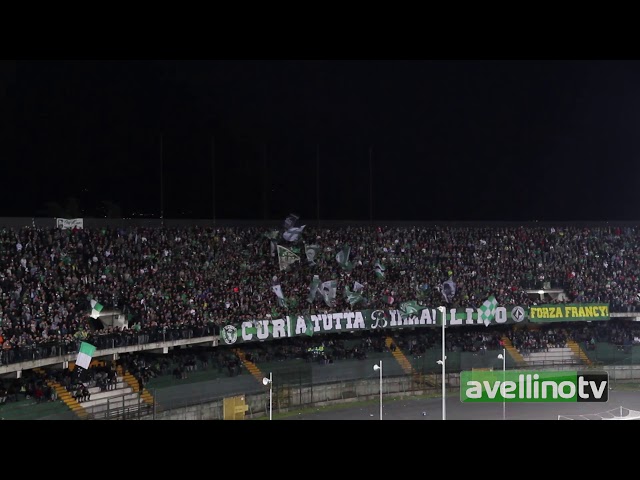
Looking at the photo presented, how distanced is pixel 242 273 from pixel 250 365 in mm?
5906

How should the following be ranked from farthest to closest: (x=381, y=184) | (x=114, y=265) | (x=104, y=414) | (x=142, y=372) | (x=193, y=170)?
(x=381, y=184) → (x=193, y=170) → (x=114, y=265) → (x=142, y=372) → (x=104, y=414)

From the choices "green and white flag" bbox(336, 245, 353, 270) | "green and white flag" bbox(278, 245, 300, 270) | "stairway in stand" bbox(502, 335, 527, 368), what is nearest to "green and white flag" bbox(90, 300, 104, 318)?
"green and white flag" bbox(278, 245, 300, 270)

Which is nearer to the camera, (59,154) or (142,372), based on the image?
(142,372)

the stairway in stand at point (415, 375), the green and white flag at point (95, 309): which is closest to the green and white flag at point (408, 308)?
the stairway in stand at point (415, 375)

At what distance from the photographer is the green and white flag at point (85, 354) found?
27.2m

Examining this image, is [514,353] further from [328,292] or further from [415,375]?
[328,292]

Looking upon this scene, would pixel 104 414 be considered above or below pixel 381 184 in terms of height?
below

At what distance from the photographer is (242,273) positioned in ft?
128

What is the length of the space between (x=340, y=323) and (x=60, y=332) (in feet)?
46.7

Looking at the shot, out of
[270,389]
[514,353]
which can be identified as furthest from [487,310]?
[270,389]

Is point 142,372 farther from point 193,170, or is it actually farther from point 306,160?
point 306,160

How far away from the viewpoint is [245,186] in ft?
149

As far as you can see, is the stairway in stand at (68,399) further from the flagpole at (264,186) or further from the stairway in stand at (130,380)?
the flagpole at (264,186)

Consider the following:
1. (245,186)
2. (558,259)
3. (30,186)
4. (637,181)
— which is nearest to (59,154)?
(30,186)
